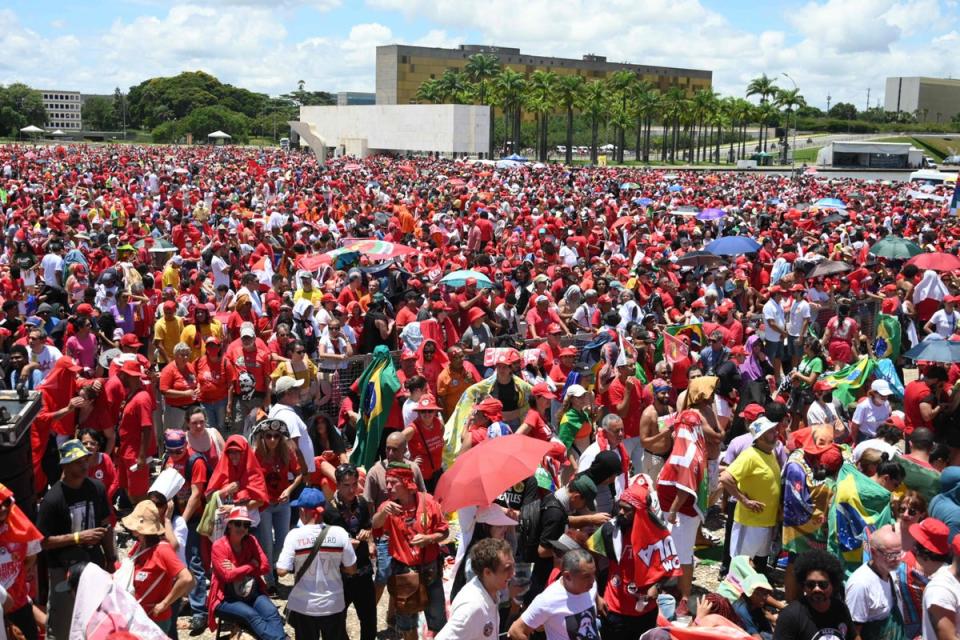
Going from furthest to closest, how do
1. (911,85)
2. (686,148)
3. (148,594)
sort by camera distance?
(911,85), (686,148), (148,594)

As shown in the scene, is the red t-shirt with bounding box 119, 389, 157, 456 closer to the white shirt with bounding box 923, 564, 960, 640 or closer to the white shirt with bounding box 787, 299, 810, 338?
the white shirt with bounding box 923, 564, 960, 640

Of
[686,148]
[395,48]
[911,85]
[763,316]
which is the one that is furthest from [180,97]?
[763,316]

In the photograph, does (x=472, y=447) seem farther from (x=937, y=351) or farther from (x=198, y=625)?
(x=937, y=351)

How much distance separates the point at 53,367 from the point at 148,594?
331 cm

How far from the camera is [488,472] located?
214 inches

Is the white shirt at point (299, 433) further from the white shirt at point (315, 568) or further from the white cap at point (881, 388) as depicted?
the white cap at point (881, 388)

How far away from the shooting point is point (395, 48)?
130625mm

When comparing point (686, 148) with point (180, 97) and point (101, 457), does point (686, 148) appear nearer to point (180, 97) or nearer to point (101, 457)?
point (180, 97)

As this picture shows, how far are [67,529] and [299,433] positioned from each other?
5.51 ft

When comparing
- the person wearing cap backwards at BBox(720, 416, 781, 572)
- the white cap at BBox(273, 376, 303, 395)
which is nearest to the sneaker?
the white cap at BBox(273, 376, 303, 395)

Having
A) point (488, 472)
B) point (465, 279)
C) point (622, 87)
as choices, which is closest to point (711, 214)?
point (465, 279)

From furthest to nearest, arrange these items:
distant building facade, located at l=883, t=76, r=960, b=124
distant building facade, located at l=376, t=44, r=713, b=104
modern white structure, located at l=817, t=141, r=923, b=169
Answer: distant building facade, located at l=883, t=76, r=960, b=124, distant building facade, located at l=376, t=44, r=713, b=104, modern white structure, located at l=817, t=141, r=923, b=169

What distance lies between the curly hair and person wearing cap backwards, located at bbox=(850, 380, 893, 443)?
154 inches

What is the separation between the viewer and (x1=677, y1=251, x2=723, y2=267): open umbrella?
14.3 metres
